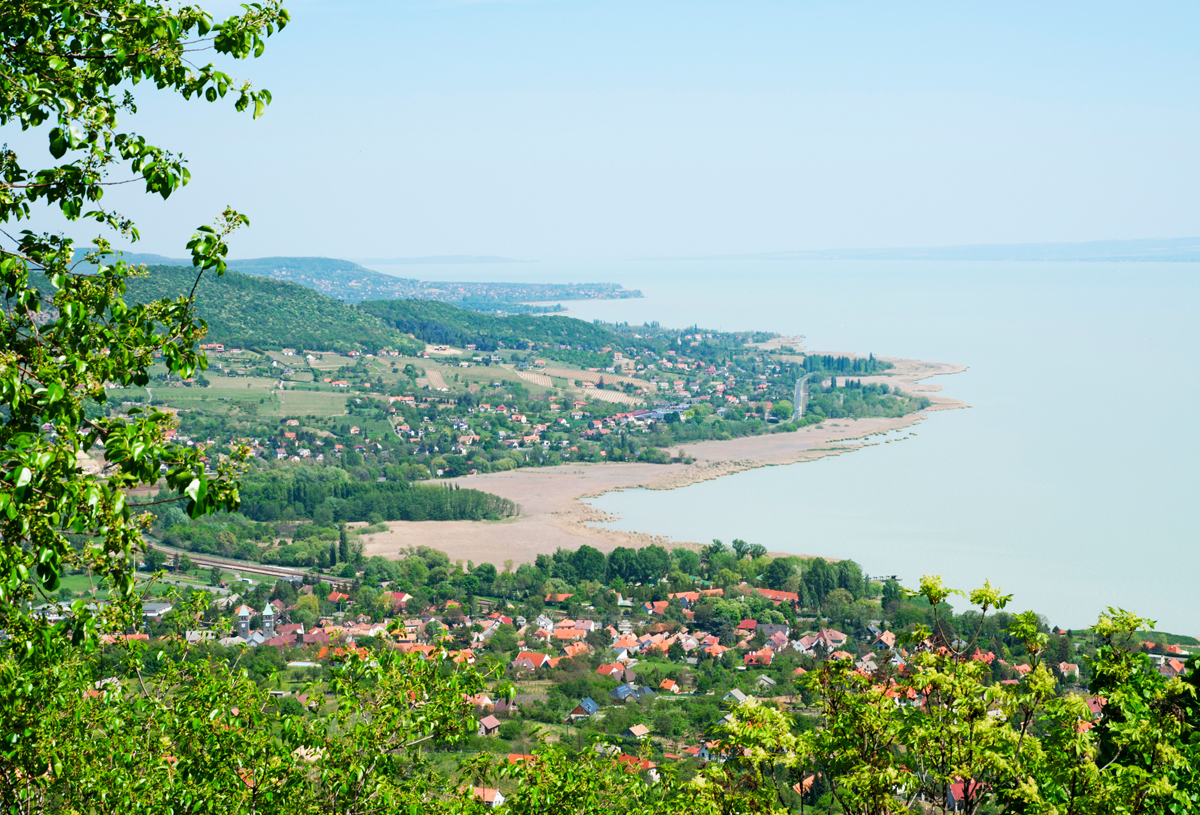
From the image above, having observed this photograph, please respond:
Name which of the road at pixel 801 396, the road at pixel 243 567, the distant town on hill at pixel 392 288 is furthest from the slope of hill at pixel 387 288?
the road at pixel 243 567

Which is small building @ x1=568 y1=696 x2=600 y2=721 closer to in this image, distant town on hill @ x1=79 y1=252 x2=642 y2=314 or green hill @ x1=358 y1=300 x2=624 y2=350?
green hill @ x1=358 y1=300 x2=624 y2=350

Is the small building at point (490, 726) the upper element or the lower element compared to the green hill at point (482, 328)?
lower

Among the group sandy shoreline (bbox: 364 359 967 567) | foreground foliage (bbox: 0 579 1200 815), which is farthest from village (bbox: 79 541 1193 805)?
foreground foliage (bbox: 0 579 1200 815)

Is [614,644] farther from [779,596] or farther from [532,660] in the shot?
[779,596]

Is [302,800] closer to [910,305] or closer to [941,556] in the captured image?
[941,556]

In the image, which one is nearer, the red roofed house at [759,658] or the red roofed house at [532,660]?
the red roofed house at [532,660]

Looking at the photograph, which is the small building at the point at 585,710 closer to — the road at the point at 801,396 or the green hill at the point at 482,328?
the road at the point at 801,396
